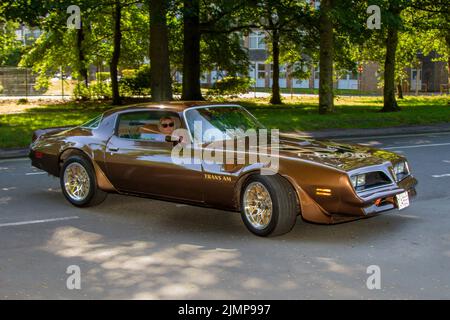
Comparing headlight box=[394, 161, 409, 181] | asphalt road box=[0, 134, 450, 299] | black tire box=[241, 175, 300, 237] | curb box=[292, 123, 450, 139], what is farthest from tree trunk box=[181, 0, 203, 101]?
black tire box=[241, 175, 300, 237]

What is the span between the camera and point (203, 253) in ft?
20.7

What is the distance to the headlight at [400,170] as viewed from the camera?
24.0 feet

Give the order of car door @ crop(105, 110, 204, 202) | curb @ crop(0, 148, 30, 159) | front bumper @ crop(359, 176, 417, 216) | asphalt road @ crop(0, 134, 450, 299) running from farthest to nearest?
curb @ crop(0, 148, 30, 159) < car door @ crop(105, 110, 204, 202) < front bumper @ crop(359, 176, 417, 216) < asphalt road @ crop(0, 134, 450, 299)

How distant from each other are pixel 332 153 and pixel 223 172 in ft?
4.10

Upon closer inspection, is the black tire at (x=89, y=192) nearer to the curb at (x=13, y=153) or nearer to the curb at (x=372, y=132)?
the curb at (x=13, y=153)

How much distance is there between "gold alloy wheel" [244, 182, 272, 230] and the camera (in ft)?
22.2

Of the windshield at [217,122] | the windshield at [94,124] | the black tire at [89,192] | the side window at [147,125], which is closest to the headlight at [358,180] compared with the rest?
the windshield at [217,122]

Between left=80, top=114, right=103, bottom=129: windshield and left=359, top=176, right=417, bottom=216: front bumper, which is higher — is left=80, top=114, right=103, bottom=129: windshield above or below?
above

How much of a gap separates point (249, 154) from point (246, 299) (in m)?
2.38

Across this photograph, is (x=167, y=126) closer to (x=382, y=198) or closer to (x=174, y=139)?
(x=174, y=139)

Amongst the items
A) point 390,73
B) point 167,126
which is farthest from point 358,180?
point 390,73

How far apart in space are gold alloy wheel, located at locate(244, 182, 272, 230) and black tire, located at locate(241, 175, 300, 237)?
5 centimetres

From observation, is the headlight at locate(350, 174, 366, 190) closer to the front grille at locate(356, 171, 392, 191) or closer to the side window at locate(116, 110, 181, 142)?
the front grille at locate(356, 171, 392, 191)

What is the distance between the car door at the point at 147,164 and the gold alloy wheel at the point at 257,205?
67 centimetres
